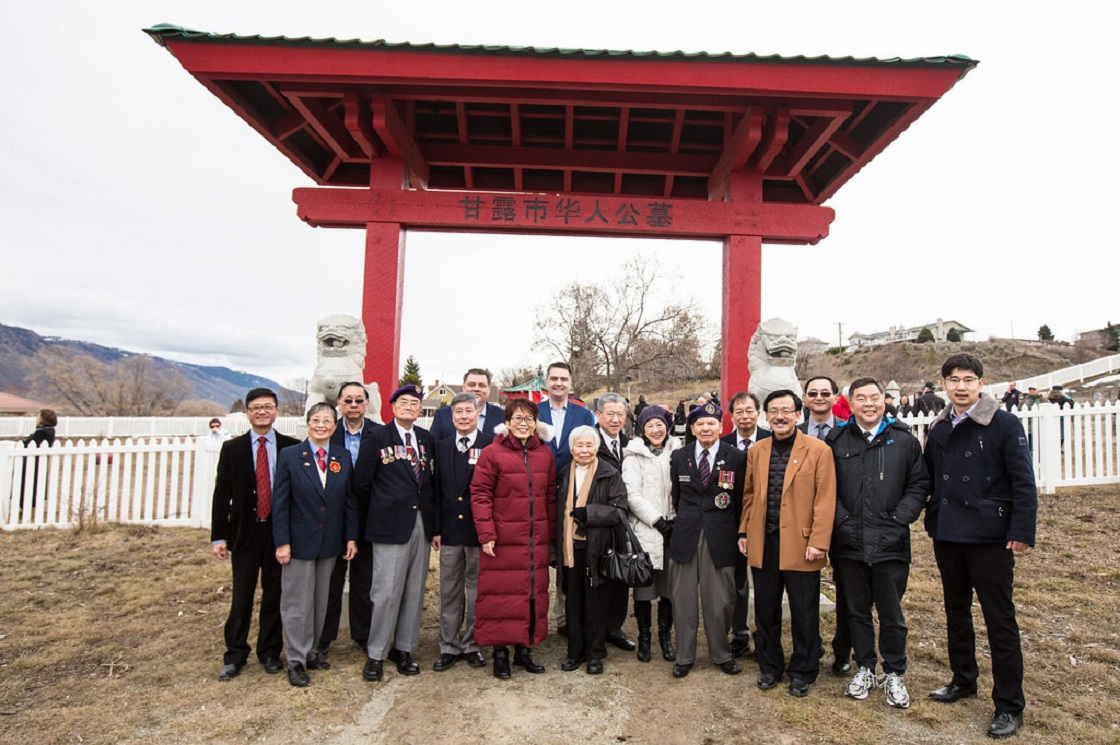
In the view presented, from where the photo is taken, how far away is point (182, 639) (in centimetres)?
424

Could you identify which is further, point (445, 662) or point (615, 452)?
point (615, 452)

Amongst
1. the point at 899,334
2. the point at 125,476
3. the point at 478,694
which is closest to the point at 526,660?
the point at 478,694

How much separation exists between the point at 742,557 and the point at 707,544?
32 cm

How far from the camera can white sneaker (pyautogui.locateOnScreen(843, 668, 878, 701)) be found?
3.25 meters

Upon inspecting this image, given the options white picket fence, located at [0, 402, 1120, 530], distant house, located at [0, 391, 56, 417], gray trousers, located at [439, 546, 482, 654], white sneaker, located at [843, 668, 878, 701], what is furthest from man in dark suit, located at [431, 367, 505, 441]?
distant house, located at [0, 391, 56, 417]

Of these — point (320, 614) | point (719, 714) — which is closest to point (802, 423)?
point (719, 714)

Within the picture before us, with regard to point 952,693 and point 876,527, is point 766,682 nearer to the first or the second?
point 952,693

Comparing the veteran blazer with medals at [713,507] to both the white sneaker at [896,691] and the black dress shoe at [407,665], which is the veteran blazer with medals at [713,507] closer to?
the white sneaker at [896,691]

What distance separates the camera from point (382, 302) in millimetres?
A: 5414

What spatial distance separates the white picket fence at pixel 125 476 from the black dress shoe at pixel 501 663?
5832 mm

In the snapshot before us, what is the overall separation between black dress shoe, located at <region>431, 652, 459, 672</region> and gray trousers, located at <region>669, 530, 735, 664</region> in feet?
4.61

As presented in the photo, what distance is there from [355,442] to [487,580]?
4.12 ft

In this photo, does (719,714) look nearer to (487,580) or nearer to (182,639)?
(487,580)

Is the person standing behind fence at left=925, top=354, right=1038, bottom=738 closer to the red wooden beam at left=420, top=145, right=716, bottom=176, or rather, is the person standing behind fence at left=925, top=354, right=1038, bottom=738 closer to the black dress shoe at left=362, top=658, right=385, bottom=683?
the black dress shoe at left=362, top=658, right=385, bottom=683
